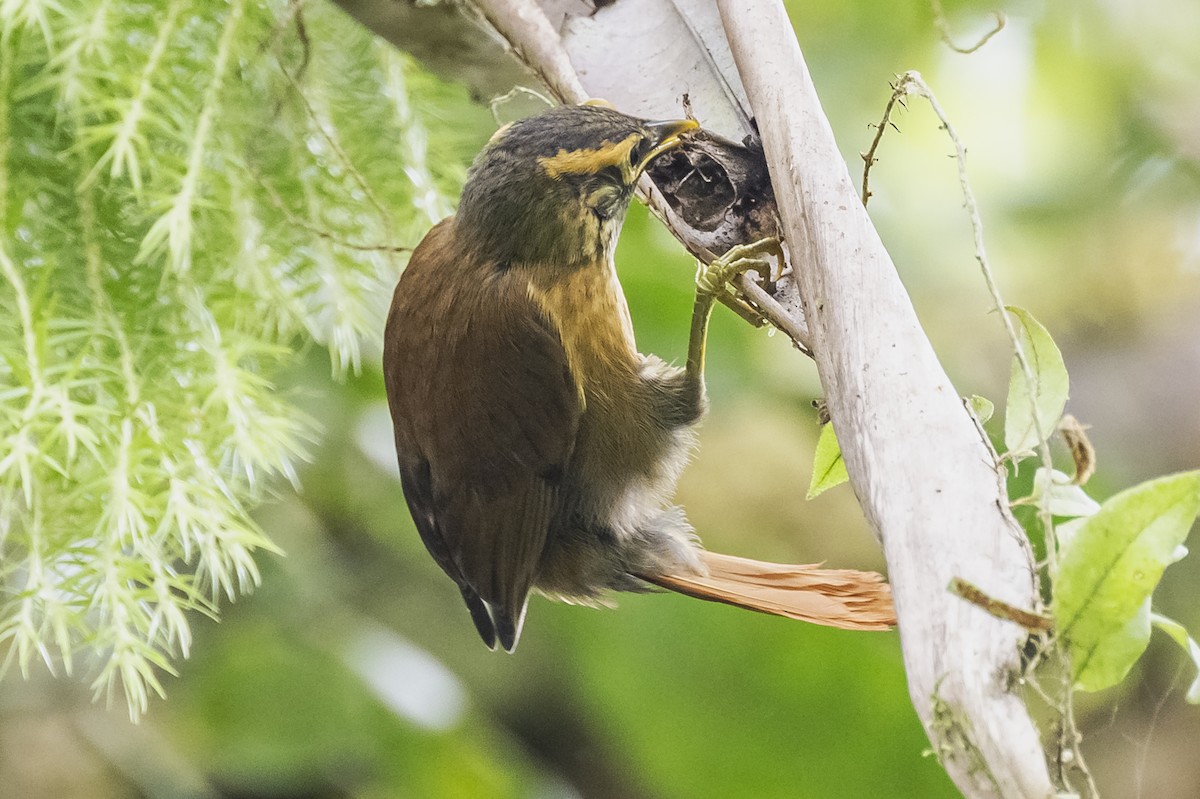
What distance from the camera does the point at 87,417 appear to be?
87cm

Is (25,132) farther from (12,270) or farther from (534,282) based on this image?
(534,282)

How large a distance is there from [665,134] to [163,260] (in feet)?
1.66

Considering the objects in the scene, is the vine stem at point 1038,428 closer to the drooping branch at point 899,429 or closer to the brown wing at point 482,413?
the drooping branch at point 899,429

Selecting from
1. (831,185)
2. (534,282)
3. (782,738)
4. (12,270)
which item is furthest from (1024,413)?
(782,738)

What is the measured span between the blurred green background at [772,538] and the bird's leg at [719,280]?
1.24 feet

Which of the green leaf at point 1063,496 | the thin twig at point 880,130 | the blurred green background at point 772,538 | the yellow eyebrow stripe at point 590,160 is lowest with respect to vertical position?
the blurred green background at point 772,538

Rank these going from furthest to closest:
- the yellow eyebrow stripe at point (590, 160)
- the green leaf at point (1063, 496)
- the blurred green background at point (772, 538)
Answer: the blurred green background at point (772, 538) → the yellow eyebrow stripe at point (590, 160) → the green leaf at point (1063, 496)

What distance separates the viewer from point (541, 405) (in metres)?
0.90

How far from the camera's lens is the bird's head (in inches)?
29.0

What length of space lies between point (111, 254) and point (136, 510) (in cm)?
26

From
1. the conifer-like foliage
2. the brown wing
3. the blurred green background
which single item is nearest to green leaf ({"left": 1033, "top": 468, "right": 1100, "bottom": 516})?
the brown wing

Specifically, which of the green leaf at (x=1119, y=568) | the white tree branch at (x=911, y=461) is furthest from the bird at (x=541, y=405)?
the green leaf at (x=1119, y=568)

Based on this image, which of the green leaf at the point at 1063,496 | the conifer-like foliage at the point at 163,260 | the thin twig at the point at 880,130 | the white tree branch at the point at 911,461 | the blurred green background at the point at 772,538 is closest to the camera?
the white tree branch at the point at 911,461

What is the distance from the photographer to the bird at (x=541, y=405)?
842 mm
